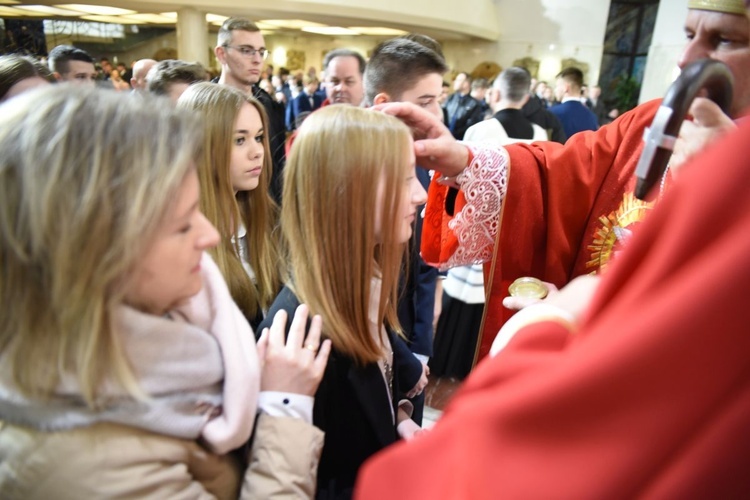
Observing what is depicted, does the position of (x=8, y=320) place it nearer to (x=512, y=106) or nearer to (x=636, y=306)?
(x=636, y=306)

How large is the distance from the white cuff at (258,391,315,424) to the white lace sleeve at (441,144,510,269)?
0.94 m

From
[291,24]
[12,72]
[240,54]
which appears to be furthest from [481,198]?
[291,24]

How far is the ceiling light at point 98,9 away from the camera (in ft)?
37.6

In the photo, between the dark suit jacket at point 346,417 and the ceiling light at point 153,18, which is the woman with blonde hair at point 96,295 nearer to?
the dark suit jacket at point 346,417

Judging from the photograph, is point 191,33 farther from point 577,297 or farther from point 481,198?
point 577,297

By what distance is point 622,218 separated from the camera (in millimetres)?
1609

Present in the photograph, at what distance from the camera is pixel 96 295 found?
706 millimetres

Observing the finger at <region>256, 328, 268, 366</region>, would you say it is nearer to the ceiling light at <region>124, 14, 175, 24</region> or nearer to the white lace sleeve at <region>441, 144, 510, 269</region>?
the white lace sleeve at <region>441, 144, 510, 269</region>

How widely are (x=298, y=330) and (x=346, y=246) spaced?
0.82 feet

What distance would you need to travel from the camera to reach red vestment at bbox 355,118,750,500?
489mm

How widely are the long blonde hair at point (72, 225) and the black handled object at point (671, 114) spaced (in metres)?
0.92

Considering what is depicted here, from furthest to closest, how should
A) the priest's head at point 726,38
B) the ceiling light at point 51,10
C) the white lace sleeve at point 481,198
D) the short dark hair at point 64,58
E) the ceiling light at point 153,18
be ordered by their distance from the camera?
the ceiling light at point 153,18 < the ceiling light at point 51,10 < the short dark hair at point 64,58 < the white lace sleeve at point 481,198 < the priest's head at point 726,38

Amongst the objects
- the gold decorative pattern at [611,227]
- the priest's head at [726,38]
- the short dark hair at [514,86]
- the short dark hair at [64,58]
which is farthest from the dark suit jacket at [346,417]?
the short dark hair at [64,58]

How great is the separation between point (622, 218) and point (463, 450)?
1288 millimetres
